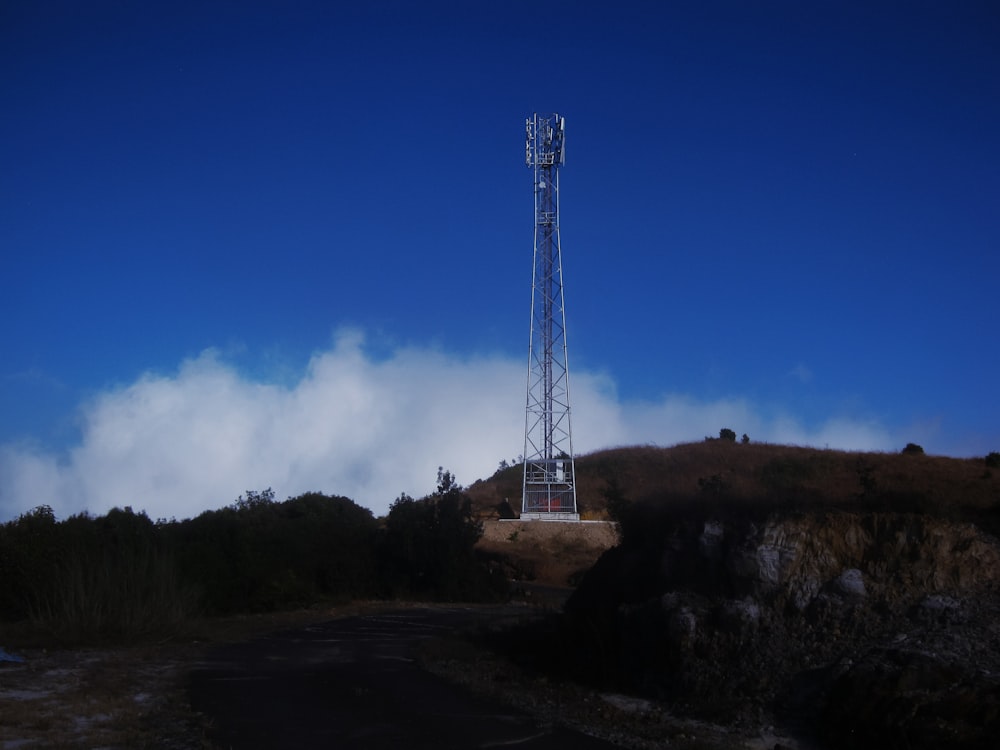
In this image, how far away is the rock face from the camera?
9.42 meters

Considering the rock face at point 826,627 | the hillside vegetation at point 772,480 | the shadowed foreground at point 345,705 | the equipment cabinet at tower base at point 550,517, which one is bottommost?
the shadowed foreground at point 345,705

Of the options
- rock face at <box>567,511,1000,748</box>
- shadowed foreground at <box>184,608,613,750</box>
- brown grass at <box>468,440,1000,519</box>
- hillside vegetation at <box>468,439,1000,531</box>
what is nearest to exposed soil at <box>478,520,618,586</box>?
hillside vegetation at <box>468,439,1000,531</box>

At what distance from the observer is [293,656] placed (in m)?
18.4

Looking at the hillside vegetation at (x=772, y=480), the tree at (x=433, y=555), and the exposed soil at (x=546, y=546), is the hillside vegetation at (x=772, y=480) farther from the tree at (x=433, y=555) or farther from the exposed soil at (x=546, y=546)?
the tree at (x=433, y=555)

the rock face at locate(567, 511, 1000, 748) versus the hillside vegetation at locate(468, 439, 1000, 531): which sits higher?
the hillside vegetation at locate(468, 439, 1000, 531)

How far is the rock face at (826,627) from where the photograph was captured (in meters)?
9.42

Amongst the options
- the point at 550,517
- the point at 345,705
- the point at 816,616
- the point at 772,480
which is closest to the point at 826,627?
the point at 816,616

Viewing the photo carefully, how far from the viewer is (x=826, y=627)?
11664mm

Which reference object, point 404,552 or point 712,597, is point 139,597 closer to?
point 712,597

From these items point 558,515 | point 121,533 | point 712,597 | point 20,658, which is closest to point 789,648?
point 712,597

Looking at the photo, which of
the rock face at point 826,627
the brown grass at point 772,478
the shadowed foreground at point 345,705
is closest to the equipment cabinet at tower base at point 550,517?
the brown grass at point 772,478

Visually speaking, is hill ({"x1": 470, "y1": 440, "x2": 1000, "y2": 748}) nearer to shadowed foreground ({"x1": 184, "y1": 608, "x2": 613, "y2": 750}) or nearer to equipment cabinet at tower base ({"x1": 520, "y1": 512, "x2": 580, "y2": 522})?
shadowed foreground ({"x1": 184, "y1": 608, "x2": 613, "y2": 750})

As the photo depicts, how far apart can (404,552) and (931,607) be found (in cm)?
2853

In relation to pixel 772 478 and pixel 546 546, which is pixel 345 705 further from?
pixel 546 546
